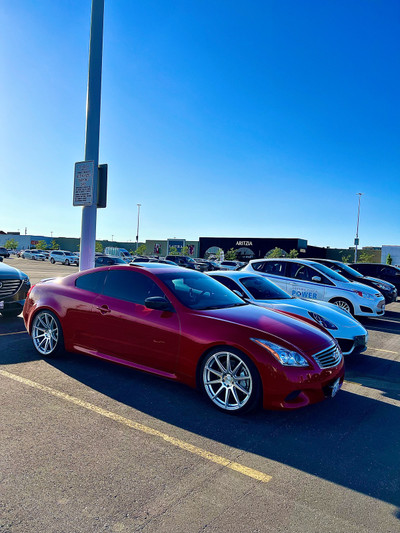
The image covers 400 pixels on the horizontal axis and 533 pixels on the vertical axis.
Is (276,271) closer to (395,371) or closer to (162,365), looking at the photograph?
(395,371)

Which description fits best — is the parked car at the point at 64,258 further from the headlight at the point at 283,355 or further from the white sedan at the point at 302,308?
→ the headlight at the point at 283,355

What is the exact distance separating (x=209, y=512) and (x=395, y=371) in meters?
4.53

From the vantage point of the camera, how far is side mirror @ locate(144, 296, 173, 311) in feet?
14.4

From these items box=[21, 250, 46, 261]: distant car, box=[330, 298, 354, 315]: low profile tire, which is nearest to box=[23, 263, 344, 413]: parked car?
box=[330, 298, 354, 315]: low profile tire

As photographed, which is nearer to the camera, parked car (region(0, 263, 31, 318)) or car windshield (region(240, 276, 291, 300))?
car windshield (region(240, 276, 291, 300))

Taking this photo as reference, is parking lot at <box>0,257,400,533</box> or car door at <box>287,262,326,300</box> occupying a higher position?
car door at <box>287,262,326,300</box>

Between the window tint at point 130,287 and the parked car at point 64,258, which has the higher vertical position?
the window tint at point 130,287

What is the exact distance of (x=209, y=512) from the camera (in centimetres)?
241

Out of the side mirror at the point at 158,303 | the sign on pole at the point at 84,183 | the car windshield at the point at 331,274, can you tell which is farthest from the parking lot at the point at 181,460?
the car windshield at the point at 331,274

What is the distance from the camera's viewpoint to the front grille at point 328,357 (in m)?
4.00

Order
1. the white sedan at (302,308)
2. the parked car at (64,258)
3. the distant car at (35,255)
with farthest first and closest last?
1. the distant car at (35,255)
2. the parked car at (64,258)
3. the white sedan at (302,308)

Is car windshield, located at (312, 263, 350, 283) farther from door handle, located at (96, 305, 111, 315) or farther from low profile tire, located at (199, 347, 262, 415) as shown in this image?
low profile tire, located at (199, 347, 262, 415)

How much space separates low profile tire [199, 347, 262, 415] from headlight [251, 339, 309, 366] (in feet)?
0.70

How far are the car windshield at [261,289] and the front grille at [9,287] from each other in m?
4.60
